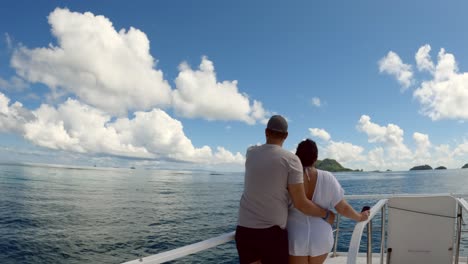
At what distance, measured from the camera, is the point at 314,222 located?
2.35m

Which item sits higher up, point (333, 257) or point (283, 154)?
point (283, 154)

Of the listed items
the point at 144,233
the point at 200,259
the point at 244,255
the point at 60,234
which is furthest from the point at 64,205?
the point at 244,255

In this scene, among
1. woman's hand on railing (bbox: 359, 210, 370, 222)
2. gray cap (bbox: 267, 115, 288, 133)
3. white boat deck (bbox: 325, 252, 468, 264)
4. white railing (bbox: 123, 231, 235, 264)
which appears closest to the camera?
white railing (bbox: 123, 231, 235, 264)

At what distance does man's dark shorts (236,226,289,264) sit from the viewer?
2.24m

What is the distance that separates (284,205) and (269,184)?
193 mm

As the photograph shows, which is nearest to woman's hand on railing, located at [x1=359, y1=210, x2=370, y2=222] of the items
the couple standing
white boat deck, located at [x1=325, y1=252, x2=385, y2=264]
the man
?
the couple standing

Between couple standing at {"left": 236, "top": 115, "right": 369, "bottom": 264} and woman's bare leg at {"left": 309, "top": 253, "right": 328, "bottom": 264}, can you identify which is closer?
couple standing at {"left": 236, "top": 115, "right": 369, "bottom": 264}

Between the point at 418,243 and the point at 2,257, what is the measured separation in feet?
59.6

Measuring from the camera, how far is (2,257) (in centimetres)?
1587

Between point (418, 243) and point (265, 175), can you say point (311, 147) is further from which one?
point (418, 243)

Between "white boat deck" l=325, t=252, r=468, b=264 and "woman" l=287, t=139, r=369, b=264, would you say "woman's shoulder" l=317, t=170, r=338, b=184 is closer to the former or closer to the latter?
"woman" l=287, t=139, r=369, b=264

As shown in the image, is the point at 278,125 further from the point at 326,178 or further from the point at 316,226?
the point at 316,226

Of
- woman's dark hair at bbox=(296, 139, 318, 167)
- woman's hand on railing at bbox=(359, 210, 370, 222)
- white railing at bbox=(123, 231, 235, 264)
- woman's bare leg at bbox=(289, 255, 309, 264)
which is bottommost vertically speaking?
woman's bare leg at bbox=(289, 255, 309, 264)

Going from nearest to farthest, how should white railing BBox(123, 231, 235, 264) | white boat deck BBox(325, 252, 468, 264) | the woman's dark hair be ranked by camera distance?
white railing BBox(123, 231, 235, 264) < the woman's dark hair < white boat deck BBox(325, 252, 468, 264)
